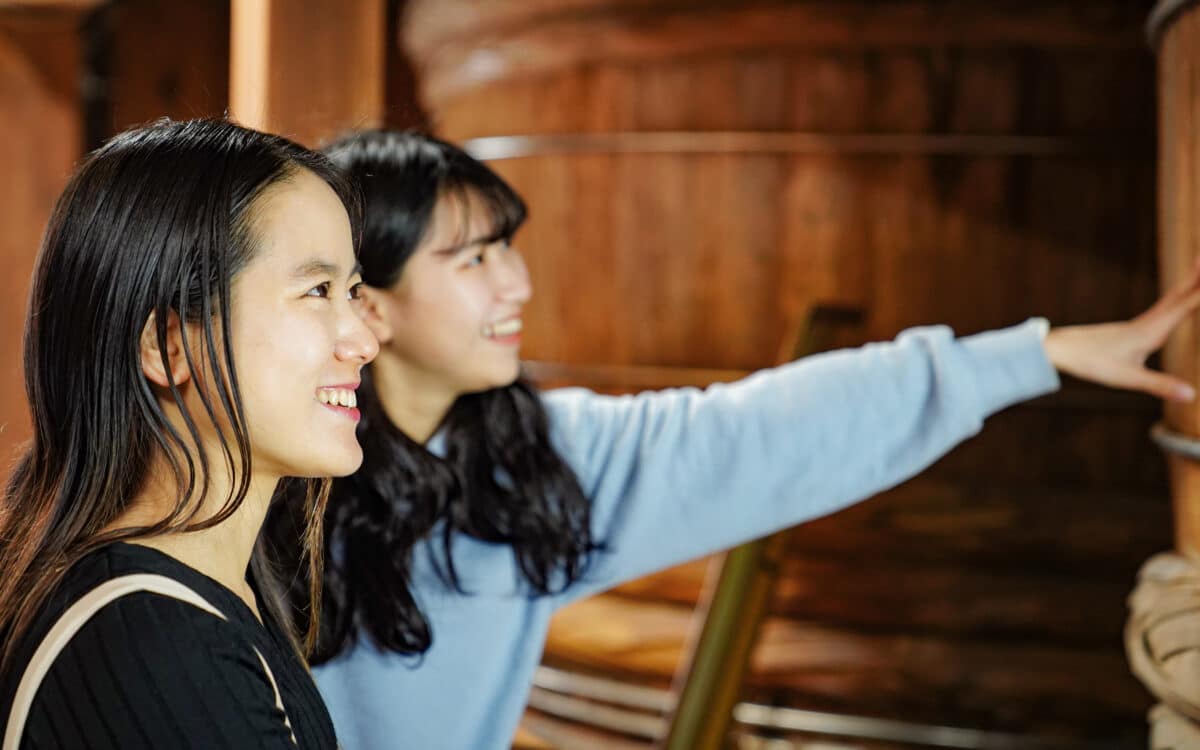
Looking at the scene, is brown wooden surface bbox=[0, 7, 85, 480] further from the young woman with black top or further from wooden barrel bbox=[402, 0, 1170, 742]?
the young woman with black top

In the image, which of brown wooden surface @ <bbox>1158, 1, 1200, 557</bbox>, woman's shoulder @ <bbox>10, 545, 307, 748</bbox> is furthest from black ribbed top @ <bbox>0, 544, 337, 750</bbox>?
brown wooden surface @ <bbox>1158, 1, 1200, 557</bbox>

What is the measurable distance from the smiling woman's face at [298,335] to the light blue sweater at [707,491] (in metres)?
0.54

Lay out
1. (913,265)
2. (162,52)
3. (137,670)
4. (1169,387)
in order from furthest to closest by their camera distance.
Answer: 1. (162,52)
2. (913,265)
3. (1169,387)
4. (137,670)

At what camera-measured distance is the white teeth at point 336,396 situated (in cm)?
104

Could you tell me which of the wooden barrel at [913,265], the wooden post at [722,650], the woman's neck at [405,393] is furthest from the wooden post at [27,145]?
the woman's neck at [405,393]

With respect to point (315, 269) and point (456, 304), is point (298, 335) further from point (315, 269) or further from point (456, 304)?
point (456, 304)

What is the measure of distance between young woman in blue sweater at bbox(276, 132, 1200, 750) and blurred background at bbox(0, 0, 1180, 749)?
112 centimetres

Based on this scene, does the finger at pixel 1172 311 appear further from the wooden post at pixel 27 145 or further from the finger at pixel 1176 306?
the wooden post at pixel 27 145

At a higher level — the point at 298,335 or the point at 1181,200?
the point at 1181,200

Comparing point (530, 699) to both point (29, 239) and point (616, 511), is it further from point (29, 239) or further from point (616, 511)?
point (29, 239)

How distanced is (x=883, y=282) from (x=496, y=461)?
149 cm

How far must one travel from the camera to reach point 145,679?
84cm

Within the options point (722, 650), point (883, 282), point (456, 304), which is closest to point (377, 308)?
point (456, 304)

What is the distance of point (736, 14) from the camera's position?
2.90 m
